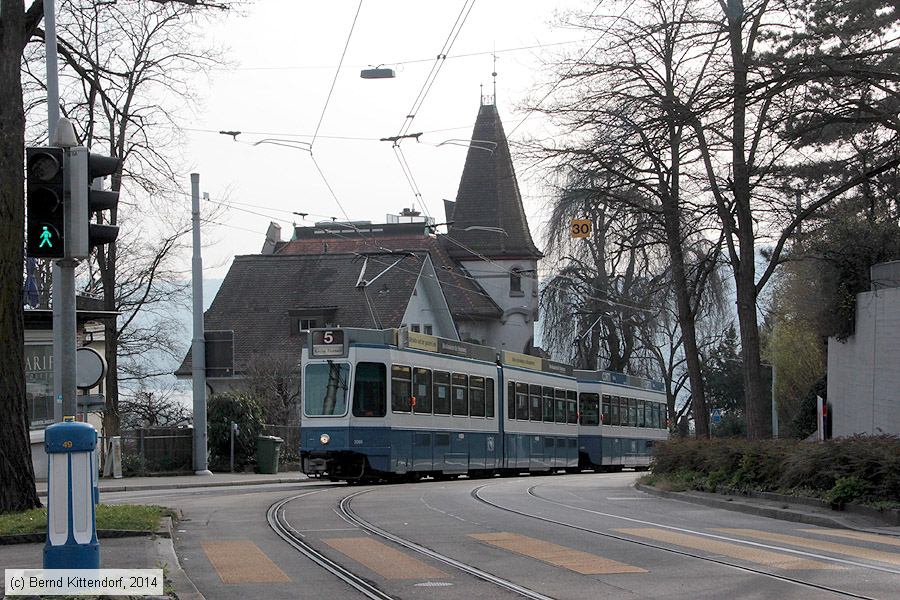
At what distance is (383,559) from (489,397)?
20.2 m

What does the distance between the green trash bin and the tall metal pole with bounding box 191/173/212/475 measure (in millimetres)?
3208

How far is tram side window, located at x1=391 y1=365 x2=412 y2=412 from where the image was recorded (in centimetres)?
2688

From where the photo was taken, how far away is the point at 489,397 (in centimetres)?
3169

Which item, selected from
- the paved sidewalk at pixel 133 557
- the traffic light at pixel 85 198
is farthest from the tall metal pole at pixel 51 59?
the paved sidewalk at pixel 133 557

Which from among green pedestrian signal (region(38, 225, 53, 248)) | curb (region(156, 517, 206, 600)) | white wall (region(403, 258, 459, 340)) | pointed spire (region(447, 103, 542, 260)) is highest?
pointed spire (region(447, 103, 542, 260))

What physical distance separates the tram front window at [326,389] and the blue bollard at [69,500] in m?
17.3

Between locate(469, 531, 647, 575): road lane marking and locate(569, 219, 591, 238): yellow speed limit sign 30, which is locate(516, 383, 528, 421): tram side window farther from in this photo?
locate(469, 531, 647, 575): road lane marking

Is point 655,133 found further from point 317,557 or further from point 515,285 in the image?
point 515,285

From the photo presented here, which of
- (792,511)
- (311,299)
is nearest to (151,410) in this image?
(311,299)

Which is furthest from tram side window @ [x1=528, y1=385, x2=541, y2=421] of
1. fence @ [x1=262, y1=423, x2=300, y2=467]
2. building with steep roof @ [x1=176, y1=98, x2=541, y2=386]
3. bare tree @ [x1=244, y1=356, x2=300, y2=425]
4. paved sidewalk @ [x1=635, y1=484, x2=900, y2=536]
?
building with steep roof @ [x1=176, y1=98, x2=541, y2=386]

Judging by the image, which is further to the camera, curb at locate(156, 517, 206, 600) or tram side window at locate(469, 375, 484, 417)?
tram side window at locate(469, 375, 484, 417)

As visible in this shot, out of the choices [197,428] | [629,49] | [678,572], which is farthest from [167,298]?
[678,572]

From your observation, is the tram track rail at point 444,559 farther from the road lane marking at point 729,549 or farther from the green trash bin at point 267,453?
the green trash bin at point 267,453

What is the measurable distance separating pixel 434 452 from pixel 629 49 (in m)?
10.7
